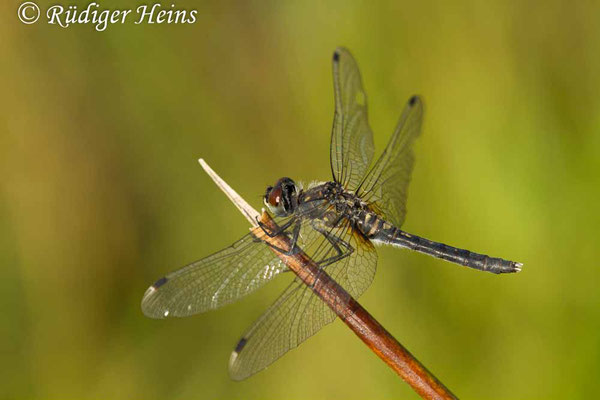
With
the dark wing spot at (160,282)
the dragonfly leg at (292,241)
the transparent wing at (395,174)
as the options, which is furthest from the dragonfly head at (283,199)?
the dark wing spot at (160,282)

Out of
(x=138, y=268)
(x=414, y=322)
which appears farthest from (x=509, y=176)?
(x=138, y=268)

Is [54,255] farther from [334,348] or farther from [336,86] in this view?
[336,86]

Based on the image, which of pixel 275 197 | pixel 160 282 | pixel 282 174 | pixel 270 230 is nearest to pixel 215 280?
pixel 160 282

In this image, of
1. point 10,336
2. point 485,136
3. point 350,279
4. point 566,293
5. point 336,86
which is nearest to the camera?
point 350,279

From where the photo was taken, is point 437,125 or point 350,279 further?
point 437,125

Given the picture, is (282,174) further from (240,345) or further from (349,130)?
(240,345)

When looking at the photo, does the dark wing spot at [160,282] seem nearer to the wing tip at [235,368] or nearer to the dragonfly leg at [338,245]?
the wing tip at [235,368]
